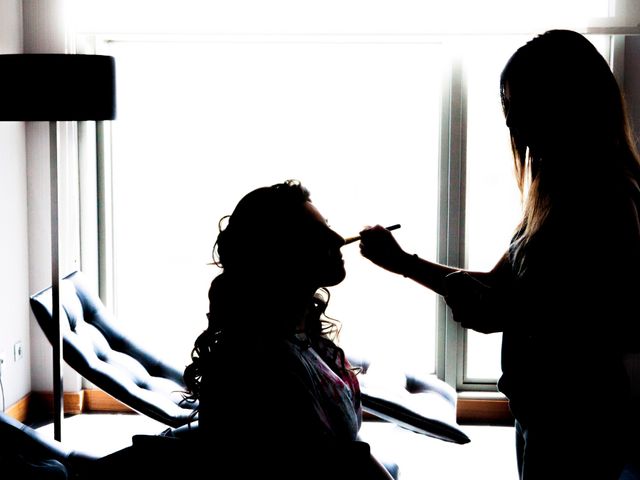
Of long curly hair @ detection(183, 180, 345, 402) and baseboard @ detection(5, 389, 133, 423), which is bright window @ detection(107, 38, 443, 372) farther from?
long curly hair @ detection(183, 180, 345, 402)

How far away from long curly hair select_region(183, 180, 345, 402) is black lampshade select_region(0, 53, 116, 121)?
1.27m

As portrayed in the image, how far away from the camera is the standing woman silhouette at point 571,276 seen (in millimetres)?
1301

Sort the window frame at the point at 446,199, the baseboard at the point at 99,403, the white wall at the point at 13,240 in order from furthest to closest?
1. the baseboard at the point at 99,403
2. the window frame at the point at 446,199
3. the white wall at the point at 13,240

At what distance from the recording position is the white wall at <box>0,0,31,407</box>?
11.2 ft

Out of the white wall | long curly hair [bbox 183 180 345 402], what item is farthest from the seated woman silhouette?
the white wall

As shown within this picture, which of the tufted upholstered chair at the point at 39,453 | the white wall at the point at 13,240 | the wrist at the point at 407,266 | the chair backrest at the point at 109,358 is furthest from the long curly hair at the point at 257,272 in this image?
the white wall at the point at 13,240

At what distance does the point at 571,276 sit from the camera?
1312 mm

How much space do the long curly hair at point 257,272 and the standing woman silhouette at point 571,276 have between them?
38 cm

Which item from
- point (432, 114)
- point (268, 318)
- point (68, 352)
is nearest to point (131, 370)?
point (68, 352)

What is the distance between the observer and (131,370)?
2965 mm

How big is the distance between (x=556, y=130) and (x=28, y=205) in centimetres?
289

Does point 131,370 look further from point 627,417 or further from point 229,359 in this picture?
point 627,417

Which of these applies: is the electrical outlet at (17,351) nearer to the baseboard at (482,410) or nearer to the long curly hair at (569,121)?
the baseboard at (482,410)

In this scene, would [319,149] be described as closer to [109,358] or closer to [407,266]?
[109,358]
